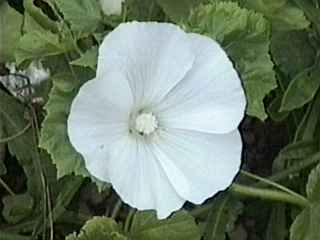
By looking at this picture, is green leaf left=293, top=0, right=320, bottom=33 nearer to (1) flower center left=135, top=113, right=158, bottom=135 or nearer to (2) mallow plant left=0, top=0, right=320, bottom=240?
(2) mallow plant left=0, top=0, right=320, bottom=240

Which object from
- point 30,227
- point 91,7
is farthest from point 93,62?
point 30,227

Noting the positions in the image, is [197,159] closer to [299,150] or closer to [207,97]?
[207,97]

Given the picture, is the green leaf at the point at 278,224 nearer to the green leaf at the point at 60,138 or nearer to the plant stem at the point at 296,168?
the plant stem at the point at 296,168

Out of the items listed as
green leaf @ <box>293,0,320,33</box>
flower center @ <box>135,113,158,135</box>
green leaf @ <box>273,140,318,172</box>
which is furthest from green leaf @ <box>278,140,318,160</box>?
flower center @ <box>135,113,158,135</box>

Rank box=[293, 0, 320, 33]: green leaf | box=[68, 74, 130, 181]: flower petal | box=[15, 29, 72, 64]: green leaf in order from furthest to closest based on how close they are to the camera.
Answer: box=[293, 0, 320, 33]: green leaf
box=[15, 29, 72, 64]: green leaf
box=[68, 74, 130, 181]: flower petal

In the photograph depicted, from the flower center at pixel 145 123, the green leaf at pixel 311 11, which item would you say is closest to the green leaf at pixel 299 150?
the green leaf at pixel 311 11

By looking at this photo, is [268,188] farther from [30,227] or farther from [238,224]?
[30,227]

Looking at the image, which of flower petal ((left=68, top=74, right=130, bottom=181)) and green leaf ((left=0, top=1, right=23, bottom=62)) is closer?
flower petal ((left=68, top=74, right=130, bottom=181))

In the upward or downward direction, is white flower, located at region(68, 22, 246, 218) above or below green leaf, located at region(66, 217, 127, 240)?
above
